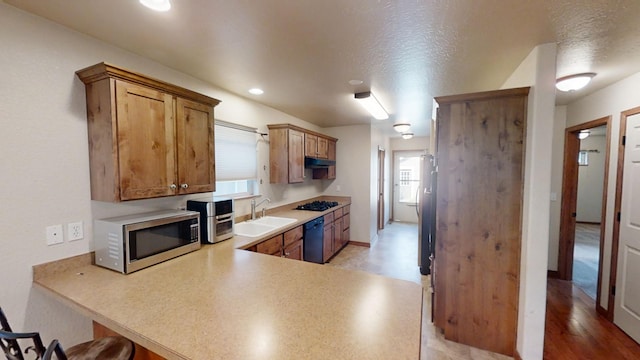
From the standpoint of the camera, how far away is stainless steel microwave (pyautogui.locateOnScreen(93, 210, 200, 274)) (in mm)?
1631

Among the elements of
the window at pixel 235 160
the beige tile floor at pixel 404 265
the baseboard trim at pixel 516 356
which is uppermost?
the window at pixel 235 160

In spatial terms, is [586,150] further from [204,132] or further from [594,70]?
[204,132]

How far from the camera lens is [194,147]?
7.07ft

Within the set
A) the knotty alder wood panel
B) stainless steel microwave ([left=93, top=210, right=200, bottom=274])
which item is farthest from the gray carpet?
stainless steel microwave ([left=93, top=210, right=200, bottom=274])

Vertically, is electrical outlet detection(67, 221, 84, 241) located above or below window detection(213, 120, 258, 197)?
below

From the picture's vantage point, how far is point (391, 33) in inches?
66.8

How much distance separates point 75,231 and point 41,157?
1.66ft

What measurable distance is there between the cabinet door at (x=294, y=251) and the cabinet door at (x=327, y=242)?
2.55 ft

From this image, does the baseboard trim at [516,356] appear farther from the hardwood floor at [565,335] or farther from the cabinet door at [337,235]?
the cabinet door at [337,235]

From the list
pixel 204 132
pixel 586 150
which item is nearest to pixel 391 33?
pixel 204 132

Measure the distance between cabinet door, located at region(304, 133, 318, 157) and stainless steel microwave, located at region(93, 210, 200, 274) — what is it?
94.3 inches

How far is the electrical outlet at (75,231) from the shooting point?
5.52ft

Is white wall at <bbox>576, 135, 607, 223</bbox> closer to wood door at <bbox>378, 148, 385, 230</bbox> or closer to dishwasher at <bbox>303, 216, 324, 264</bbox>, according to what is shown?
wood door at <bbox>378, 148, 385, 230</bbox>

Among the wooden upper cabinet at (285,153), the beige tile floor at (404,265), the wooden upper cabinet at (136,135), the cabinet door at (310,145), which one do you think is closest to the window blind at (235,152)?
the wooden upper cabinet at (285,153)
